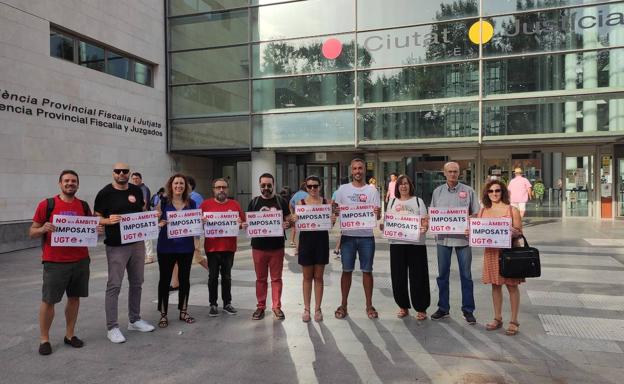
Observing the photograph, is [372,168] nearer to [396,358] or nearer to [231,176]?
[231,176]

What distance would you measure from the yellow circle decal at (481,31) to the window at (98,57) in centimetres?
1266

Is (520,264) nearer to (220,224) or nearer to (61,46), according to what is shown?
(220,224)

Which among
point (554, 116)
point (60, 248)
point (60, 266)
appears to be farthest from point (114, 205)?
point (554, 116)

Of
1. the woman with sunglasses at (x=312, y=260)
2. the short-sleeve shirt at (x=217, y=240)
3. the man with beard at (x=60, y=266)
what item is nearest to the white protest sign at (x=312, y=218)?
the woman with sunglasses at (x=312, y=260)

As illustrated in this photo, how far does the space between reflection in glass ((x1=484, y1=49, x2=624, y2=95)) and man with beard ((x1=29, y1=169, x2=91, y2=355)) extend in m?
15.0

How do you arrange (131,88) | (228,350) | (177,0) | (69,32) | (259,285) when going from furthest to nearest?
(177,0)
(131,88)
(69,32)
(259,285)
(228,350)

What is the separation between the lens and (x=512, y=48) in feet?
52.9

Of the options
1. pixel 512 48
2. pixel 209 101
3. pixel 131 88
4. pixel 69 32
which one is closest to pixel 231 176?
pixel 209 101

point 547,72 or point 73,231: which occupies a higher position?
point 547,72

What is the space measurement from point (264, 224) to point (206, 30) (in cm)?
1633

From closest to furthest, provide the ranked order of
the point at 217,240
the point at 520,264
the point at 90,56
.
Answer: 1. the point at 520,264
2. the point at 217,240
3. the point at 90,56

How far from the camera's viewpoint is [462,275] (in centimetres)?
539

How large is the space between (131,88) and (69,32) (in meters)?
3.10

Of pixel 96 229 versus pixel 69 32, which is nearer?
pixel 96 229
